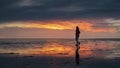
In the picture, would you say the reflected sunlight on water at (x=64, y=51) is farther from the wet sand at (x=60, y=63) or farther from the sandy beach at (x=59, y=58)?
the wet sand at (x=60, y=63)

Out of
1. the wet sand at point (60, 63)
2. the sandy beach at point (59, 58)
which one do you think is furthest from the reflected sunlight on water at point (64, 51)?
the wet sand at point (60, 63)

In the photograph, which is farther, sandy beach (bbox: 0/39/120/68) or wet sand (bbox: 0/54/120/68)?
sandy beach (bbox: 0/39/120/68)

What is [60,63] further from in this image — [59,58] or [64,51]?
[64,51]

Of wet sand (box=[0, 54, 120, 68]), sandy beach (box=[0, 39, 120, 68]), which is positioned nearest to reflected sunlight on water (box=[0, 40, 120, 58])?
sandy beach (box=[0, 39, 120, 68])

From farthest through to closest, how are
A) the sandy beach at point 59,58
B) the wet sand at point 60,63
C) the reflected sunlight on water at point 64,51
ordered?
the reflected sunlight on water at point 64,51 → the sandy beach at point 59,58 → the wet sand at point 60,63

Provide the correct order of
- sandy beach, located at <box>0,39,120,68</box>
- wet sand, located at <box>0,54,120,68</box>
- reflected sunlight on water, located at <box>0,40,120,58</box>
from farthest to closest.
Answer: reflected sunlight on water, located at <box>0,40,120,58</box>
sandy beach, located at <box>0,39,120,68</box>
wet sand, located at <box>0,54,120,68</box>

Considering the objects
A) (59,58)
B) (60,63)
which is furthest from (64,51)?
(60,63)

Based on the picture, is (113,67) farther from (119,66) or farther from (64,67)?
(64,67)

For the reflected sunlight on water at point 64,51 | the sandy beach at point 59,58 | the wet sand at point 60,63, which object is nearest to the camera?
the wet sand at point 60,63

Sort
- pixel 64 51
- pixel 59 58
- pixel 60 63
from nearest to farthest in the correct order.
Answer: pixel 60 63
pixel 59 58
pixel 64 51

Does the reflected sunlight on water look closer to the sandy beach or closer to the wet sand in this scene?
the sandy beach

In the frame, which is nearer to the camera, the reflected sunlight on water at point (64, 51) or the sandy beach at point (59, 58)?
the sandy beach at point (59, 58)

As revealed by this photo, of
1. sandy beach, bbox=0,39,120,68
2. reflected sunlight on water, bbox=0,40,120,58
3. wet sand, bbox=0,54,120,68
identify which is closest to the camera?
wet sand, bbox=0,54,120,68

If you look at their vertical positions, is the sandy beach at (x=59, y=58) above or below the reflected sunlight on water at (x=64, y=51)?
above
